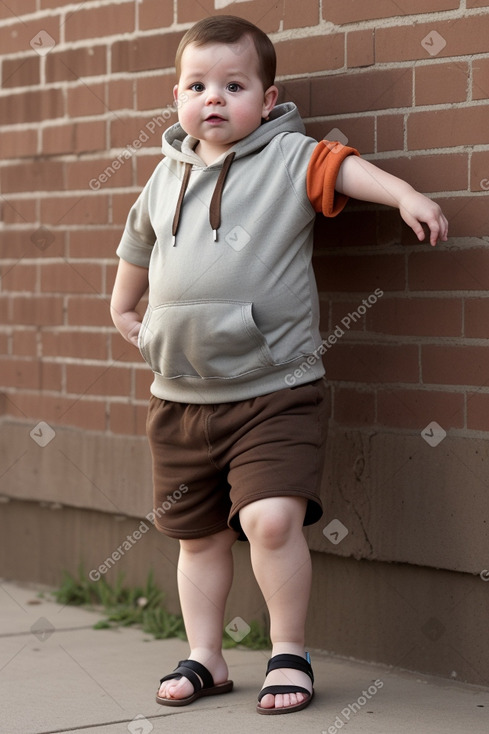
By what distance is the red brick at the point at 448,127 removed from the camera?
126 inches

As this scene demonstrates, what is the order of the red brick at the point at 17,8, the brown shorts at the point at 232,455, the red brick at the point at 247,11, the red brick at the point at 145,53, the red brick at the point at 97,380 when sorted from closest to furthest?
the brown shorts at the point at 232,455 < the red brick at the point at 247,11 < the red brick at the point at 145,53 < the red brick at the point at 97,380 < the red brick at the point at 17,8

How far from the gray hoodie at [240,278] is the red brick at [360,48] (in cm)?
33

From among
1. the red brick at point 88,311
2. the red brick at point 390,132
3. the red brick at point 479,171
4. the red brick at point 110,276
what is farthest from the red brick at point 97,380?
the red brick at point 479,171

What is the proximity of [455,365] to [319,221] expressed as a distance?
67 centimetres

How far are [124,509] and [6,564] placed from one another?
2.66 ft

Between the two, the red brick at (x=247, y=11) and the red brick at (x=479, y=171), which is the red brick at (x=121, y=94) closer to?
the red brick at (x=247, y=11)

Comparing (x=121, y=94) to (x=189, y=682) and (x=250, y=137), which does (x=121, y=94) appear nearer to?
(x=250, y=137)

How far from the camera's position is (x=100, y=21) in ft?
14.0

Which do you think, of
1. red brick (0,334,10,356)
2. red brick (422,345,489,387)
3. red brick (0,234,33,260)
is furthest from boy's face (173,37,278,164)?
red brick (0,334,10,356)

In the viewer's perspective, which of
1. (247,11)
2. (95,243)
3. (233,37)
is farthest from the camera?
(95,243)

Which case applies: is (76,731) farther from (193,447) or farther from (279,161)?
(279,161)

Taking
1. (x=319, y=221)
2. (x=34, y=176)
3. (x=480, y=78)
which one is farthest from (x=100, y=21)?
(x=480, y=78)

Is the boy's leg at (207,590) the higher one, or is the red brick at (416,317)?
the red brick at (416,317)

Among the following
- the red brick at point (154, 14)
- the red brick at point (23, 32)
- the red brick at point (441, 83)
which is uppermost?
the red brick at point (23, 32)
